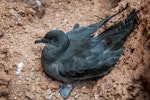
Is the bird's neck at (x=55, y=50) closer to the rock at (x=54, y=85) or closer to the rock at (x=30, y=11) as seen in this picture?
the rock at (x=54, y=85)

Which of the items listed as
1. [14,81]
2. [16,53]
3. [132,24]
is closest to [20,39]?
[16,53]

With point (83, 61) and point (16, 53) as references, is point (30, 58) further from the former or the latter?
point (83, 61)

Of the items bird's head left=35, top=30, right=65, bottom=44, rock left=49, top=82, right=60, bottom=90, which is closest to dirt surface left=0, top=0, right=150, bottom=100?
rock left=49, top=82, right=60, bottom=90

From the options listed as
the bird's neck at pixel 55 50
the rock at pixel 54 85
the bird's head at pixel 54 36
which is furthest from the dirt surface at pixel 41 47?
the bird's head at pixel 54 36

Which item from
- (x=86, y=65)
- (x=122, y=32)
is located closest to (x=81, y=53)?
(x=86, y=65)

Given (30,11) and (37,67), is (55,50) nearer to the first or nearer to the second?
(37,67)
